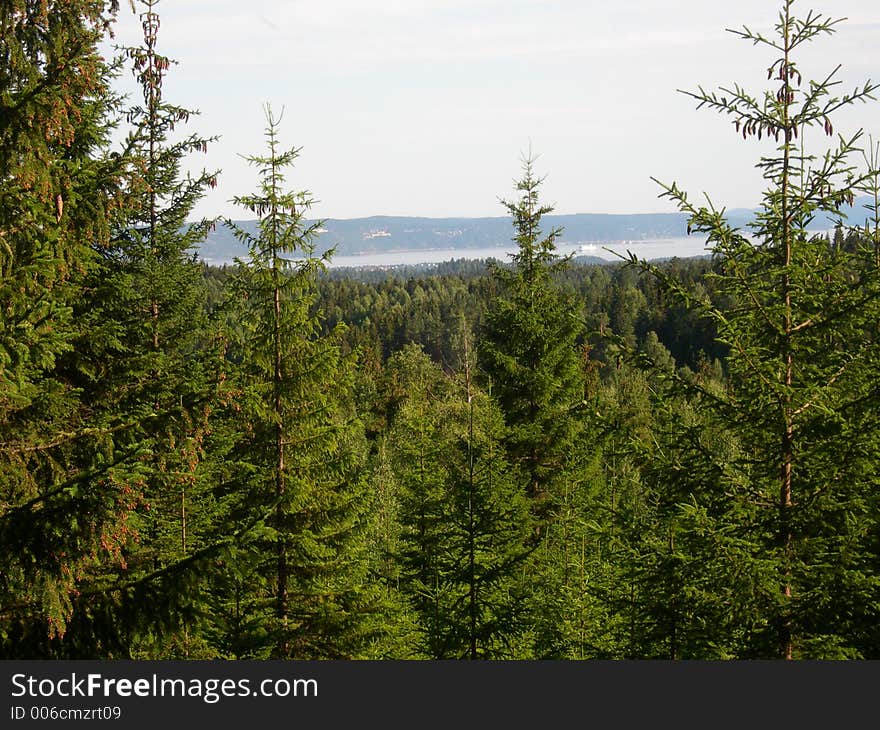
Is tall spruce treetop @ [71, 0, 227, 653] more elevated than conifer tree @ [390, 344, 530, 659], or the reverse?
tall spruce treetop @ [71, 0, 227, 653]

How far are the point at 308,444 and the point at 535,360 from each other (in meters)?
8.80

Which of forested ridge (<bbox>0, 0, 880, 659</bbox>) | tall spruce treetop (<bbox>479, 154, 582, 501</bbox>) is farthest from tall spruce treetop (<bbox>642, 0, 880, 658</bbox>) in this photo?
tall spruce treetop (<bbox>479, 154, 582, 501</bbox>)

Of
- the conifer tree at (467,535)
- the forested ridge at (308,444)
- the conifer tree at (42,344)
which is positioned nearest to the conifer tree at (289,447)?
the forested ridge at (308,444)

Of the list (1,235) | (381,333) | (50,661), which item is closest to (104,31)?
(1,235)

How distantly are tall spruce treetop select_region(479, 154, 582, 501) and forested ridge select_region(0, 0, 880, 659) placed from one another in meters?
2.44

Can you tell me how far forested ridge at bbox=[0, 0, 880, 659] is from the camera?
5.99m

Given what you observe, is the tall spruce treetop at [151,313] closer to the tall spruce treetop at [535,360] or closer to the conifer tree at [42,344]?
the conifer tree at [42,344]

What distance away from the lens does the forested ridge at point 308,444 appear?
5992 mm

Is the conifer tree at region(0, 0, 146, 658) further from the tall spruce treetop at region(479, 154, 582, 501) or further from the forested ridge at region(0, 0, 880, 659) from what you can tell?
the tall spruce treetop at region(479, 154, 582, 501)

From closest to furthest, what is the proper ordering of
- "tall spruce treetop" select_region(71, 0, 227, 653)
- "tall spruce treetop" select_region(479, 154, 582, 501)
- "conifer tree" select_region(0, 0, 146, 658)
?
"conifer tree" select_region(0, 0, 146, 658) → "tall spruce treetop" select_region(71, 0, 227, 653) → "tall spruce treetop" select_region(479, 154, 582, 501)

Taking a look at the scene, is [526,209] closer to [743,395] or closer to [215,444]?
[215,444]

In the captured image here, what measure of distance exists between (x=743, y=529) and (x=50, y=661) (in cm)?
602

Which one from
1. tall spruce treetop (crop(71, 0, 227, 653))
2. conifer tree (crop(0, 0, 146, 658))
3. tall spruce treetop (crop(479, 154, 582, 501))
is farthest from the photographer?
tall spruce treetop (crop(479, 154, 582, 501))

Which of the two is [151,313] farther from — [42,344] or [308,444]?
[42,344]
